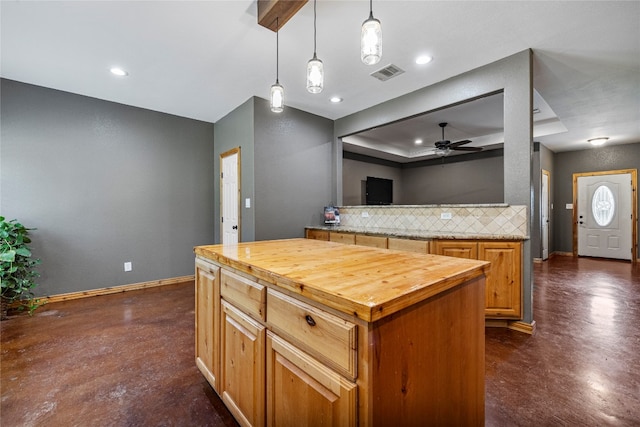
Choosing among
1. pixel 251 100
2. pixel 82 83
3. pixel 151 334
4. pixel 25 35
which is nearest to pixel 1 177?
pixel 82 83

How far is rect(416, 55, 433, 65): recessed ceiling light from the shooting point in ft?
9.09

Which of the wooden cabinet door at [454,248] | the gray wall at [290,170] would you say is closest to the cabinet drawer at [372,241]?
the wooden cabinet door at [454,248]

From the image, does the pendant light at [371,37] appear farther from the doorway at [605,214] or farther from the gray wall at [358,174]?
the doorway at [605,214]

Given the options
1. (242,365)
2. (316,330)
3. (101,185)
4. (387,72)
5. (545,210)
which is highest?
(387,72)

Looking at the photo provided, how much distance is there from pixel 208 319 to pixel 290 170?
2701 millimetres

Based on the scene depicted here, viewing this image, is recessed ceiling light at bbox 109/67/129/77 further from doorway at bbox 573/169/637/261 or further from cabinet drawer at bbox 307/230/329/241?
doorway at bbox 573/169/637/261

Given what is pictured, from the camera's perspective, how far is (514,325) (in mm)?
2701

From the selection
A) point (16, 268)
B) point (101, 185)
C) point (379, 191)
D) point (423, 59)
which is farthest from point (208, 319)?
point (379, 191)

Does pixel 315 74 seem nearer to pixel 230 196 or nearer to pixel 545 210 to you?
pixel 230 196

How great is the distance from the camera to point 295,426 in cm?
100

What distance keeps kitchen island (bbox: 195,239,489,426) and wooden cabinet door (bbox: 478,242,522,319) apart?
5.45ft

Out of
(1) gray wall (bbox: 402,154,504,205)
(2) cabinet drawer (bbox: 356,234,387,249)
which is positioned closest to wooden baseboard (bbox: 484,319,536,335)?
(2) cabinet drawer (bbox: 356,234,387,249)

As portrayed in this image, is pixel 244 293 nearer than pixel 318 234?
Yes

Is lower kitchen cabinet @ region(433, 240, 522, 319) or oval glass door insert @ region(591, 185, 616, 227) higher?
oval glass door insert @ region(591, 185, 616, 227)
